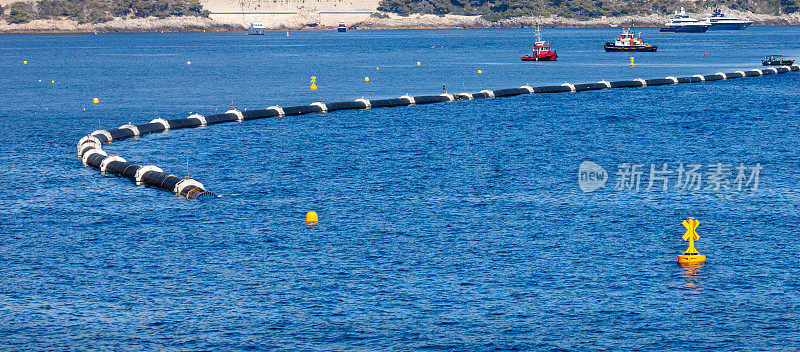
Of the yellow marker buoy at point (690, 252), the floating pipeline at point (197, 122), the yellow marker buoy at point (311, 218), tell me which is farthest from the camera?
the floating pipeline at point (197, 122)

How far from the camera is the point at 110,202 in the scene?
151ft

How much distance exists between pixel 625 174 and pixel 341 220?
1830 centimetres

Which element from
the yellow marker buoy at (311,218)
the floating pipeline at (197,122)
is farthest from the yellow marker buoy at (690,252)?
the floating pipeline at (197,122)

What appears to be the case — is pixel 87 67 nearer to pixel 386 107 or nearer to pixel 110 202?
pixel 386 107

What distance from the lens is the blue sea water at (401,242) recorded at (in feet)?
89.0

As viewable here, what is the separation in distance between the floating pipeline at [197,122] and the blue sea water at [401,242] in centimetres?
110

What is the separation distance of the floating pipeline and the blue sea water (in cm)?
110

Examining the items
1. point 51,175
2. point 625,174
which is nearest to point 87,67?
point 51,175

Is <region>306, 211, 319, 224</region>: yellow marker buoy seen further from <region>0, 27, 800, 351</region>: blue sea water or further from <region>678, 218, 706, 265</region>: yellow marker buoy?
<region>678, 218, 706, 265</region>: yellow marker buoy

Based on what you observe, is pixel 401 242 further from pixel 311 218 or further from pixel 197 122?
pixel 197 122

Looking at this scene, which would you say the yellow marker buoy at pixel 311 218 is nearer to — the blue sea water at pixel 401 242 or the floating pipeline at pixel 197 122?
the blue sea water at pixel 401 242

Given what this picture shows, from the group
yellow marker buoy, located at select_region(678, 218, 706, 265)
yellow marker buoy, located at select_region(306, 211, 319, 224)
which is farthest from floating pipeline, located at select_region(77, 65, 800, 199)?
yellow marker buoy, located at select_region(678, 218, 706, 265)

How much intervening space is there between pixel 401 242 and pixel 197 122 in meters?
44.0

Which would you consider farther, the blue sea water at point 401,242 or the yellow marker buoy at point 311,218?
the yellow marker buoy at point 311,218
